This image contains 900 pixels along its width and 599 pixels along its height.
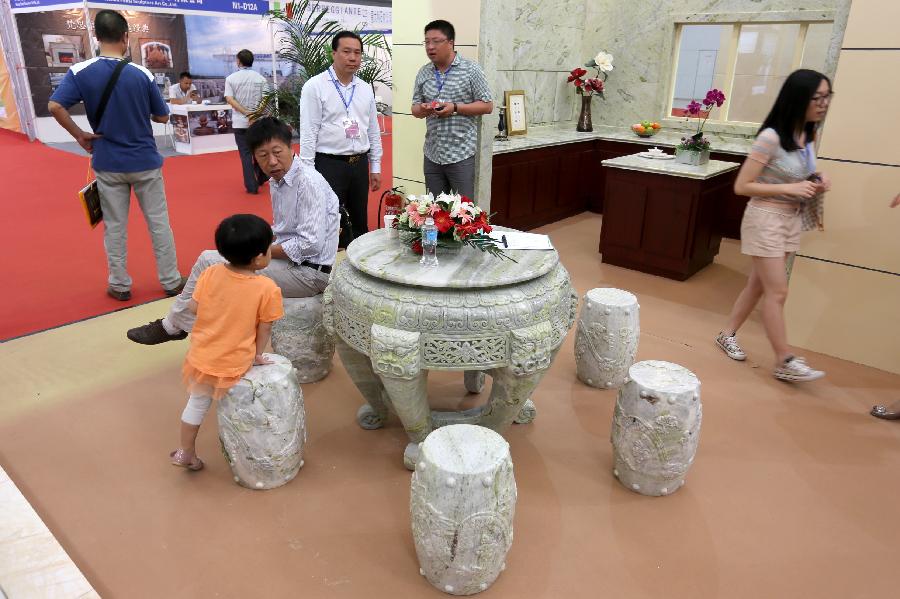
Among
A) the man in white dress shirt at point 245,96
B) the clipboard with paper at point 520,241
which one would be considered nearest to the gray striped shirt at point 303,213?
the clipboard with paper at point 520,241

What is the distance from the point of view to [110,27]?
3.63 m

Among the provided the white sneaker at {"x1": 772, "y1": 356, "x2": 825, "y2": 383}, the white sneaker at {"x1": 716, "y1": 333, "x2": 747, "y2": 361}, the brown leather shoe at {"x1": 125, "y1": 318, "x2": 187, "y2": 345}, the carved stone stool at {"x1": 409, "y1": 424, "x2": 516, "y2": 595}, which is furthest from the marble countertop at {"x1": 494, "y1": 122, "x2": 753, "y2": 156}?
the carved stone stool at {"x1": 409, "y1": 424, "x2": 516, "y2": 595}

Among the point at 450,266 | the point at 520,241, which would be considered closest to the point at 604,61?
the point at 520,241

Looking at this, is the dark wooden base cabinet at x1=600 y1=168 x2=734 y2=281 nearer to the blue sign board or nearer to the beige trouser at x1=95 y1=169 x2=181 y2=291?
the beige trouser at x1=95 y1=169 x2=181 y2=291

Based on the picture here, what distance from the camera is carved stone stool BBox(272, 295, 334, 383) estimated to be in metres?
3.03

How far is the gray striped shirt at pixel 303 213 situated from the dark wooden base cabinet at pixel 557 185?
2835mm

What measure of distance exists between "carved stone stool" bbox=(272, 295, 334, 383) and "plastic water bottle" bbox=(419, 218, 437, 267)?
832 mm

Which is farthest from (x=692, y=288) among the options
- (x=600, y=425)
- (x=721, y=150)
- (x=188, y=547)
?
(x=188, y=547)

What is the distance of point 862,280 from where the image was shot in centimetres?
349

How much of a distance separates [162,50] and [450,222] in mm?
9230

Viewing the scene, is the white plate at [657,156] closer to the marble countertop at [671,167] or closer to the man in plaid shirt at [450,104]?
the marble countertop at [671,167]

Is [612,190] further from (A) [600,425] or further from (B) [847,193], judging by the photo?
(A) [600,425]

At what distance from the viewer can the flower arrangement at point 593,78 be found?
688 cm

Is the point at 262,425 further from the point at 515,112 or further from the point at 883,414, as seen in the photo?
the point at 515,112
